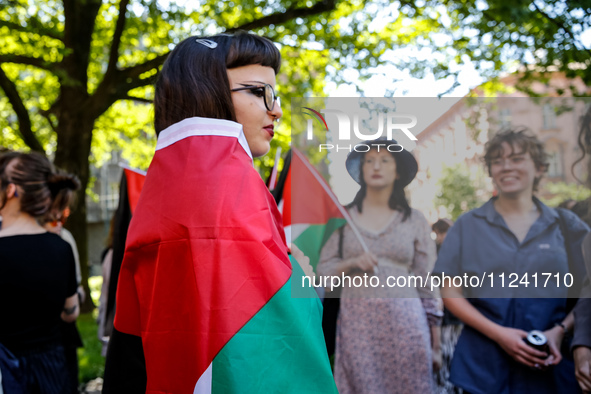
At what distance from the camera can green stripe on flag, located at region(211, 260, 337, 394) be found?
1385 mm

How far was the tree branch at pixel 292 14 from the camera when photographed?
8086 millimetres

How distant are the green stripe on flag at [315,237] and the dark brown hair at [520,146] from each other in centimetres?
78

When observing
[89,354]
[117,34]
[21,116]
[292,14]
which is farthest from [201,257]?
[21,116]

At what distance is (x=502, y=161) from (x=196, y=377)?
6.17 ft

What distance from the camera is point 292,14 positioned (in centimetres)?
822

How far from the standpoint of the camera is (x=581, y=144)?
2.59 meters

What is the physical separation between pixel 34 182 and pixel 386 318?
213 centimetres

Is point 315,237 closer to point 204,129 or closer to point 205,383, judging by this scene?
point 204,129

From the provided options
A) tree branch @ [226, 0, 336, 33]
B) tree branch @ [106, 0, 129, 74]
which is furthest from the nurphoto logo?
tree branch @ [106, 0, 129, 74]

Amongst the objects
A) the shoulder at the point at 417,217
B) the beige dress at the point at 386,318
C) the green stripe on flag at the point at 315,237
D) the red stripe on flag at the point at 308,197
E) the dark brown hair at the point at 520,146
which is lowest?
the beige dress at the point at 386,318

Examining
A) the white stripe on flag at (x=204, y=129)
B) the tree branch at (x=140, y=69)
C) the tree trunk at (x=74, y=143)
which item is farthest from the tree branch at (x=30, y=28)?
the white stripe on flag at (x=204, y=129)

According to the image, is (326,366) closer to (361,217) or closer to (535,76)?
(361,217)

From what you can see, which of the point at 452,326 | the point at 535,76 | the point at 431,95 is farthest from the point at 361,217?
the point at 535,76

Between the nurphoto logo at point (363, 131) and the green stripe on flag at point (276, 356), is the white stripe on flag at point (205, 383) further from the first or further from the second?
the nurphoto logo at point (363, 131)
